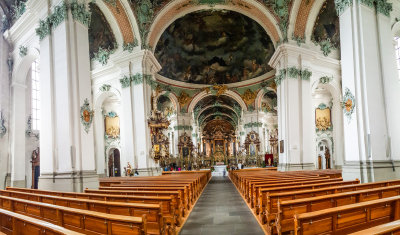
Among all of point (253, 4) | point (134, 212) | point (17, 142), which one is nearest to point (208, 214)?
point (134, 212)

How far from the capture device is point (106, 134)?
2153 centimetres

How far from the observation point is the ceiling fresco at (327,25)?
16.9m

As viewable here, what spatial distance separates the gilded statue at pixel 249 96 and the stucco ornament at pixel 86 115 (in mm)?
21087

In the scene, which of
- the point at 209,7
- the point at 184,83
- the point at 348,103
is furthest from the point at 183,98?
the point at 348,103

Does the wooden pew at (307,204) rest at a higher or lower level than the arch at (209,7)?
lower

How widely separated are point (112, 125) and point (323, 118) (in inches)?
647

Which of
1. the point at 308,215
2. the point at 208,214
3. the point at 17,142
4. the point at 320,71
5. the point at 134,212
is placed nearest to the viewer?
the point at 308,215

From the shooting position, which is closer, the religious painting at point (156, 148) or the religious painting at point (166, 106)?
the religious painting at point (156, 148)

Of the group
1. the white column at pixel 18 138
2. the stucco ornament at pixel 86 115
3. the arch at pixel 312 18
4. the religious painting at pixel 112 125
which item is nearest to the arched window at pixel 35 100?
the white column at pixel 18 138

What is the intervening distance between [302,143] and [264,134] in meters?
16.1

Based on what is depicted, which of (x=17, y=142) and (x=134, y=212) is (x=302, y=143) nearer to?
(x=134, y=212)

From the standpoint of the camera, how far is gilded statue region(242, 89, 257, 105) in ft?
93.8

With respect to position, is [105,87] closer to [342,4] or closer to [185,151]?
[185,151]

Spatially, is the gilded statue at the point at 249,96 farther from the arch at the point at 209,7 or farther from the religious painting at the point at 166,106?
the arch at the point at 209,7
